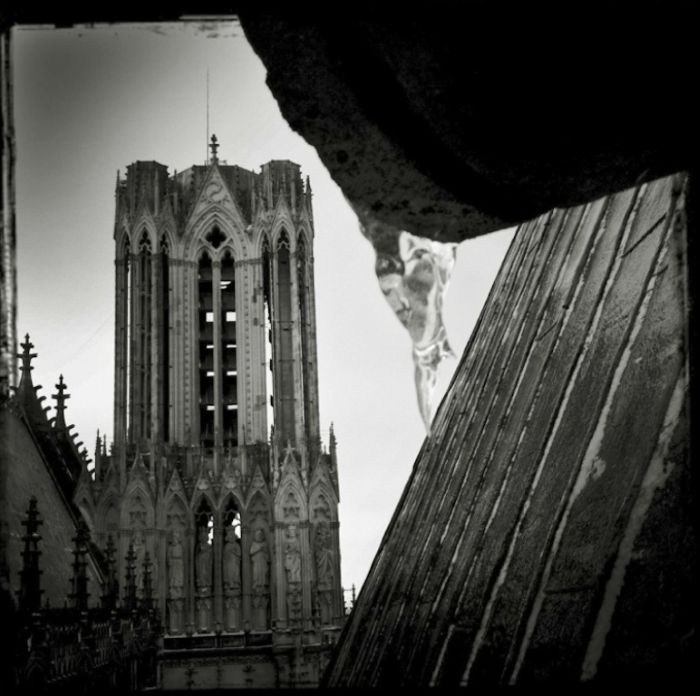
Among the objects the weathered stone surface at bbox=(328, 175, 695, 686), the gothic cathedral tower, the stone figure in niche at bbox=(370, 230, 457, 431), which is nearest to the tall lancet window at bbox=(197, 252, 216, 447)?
the gothic cathedral tower

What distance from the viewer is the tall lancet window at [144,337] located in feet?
121

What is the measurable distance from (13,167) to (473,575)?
270cm

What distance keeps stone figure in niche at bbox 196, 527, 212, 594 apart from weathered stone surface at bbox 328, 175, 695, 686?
99.5 ft

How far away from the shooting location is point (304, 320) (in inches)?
1499

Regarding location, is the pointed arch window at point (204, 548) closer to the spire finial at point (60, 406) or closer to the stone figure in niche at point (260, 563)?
the stone figure in niche at point (260, 563)

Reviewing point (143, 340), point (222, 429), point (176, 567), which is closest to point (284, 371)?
point (222, 429)

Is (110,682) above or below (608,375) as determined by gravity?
below

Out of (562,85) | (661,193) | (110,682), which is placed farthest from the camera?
(110,682)

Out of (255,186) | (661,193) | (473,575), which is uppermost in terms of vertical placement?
(255,186)

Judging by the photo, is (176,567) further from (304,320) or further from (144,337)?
(304,320)

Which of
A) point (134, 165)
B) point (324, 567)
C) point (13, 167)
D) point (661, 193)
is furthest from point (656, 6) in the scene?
point (134, 165)

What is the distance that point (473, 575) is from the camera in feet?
13.7

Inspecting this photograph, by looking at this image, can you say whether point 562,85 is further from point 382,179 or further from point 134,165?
point 134,165

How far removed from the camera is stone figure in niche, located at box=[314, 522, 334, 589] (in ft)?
118
